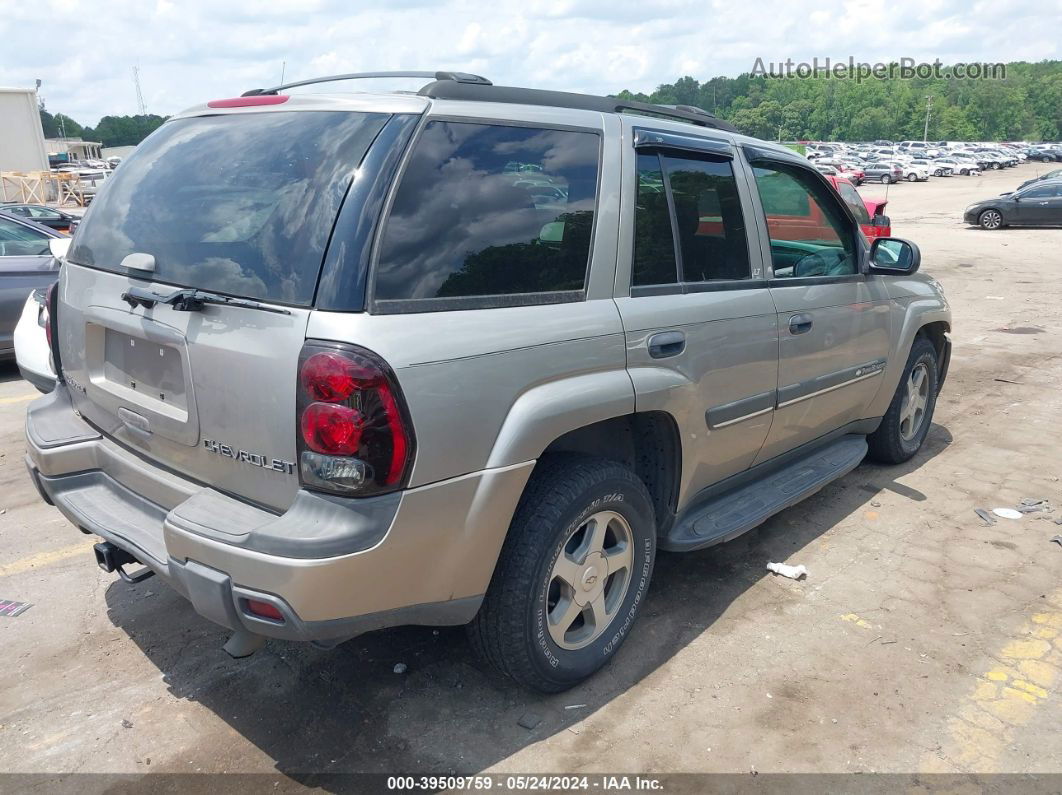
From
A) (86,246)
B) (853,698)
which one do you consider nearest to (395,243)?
(86,246)

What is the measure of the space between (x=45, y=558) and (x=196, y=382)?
7.23 feet

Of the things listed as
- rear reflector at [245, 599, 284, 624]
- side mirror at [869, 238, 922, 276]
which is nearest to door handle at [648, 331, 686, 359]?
rear reflector at [245, 599, 284, 624]

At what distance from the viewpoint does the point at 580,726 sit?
2.89m

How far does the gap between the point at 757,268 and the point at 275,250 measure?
6.95 ft

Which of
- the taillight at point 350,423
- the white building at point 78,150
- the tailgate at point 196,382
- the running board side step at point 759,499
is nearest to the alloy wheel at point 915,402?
the running board side step at point 759,499

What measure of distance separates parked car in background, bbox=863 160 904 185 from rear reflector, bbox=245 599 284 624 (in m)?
56.4

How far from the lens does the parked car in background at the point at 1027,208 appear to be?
2338 cm

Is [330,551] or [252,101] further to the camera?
[252,101]

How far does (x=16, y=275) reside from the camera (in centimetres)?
749

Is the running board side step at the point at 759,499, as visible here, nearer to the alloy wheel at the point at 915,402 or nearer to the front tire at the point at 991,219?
the alloy wheel at the point at 915,402

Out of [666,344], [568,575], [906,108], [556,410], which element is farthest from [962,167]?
[906,108]

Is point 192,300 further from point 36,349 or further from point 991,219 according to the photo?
point 991,219

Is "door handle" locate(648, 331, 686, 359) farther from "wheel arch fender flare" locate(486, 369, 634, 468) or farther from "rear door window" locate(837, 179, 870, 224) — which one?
"rear door window" locate(837, 179, 870, 224)

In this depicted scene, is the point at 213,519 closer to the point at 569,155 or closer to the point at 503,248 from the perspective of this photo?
the point at 503,248
